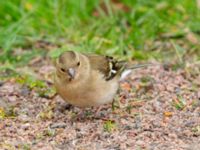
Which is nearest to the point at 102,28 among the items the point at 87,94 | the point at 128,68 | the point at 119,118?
the point at 128,68

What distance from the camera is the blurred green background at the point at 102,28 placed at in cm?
746

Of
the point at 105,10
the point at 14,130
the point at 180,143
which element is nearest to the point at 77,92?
the point at 14,130

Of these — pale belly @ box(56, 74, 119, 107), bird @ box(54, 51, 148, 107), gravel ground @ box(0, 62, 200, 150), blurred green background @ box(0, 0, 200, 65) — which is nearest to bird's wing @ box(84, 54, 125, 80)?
bird @ box(54, 51, 148, 107)

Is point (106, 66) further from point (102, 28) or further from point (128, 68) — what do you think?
point (102, 28)

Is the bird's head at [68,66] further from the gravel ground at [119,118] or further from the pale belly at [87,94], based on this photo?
the gravel ground at [119,118]

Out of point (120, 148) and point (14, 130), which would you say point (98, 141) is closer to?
point (120, 148)

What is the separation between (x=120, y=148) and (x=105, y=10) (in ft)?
11.9

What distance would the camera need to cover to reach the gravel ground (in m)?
5.32

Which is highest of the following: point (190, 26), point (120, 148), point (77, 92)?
point (190, 26)

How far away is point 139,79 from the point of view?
268 inches

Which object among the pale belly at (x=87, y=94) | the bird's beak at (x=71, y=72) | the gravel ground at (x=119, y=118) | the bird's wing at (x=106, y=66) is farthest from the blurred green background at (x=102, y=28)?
the bird's beak at (x=71, y=72)

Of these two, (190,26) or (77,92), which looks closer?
(77,92)

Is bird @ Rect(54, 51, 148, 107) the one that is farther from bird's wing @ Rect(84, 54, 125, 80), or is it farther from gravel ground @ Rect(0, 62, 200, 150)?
gravel ground @ Rect(0, 62, 200, 150)

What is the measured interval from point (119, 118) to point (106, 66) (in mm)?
515
